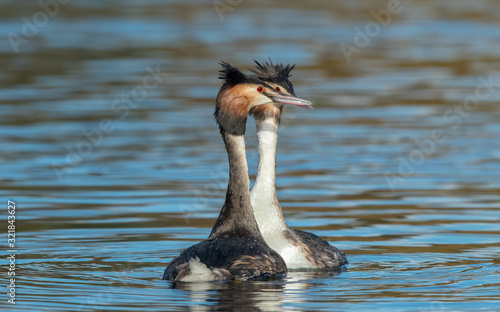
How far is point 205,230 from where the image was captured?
47.7 feet

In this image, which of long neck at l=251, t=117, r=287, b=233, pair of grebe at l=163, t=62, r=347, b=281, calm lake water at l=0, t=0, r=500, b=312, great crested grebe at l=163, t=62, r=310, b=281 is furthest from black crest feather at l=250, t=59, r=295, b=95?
calm lake water at l=0, t=0, r=500, b=312

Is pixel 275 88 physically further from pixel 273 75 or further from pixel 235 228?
pixel 235 228

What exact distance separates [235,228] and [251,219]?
216mm

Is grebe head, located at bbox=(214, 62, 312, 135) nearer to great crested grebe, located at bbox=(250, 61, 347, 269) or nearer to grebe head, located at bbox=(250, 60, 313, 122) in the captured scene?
grebe head, located at bbox=(250, 60, 313, 122)

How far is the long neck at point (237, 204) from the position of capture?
11.8 meters

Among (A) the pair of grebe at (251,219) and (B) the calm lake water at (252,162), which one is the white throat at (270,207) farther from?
(B) the calm lake water at (252,162)

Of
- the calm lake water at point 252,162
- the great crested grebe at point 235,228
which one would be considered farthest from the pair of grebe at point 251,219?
the calm lake water at point 252,162

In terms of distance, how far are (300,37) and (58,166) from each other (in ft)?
64.2

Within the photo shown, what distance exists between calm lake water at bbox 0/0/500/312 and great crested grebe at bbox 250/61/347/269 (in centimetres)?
27

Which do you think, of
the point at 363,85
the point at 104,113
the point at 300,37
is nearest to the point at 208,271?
the point at 104,113

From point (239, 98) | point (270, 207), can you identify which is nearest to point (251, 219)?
point (270, 207)

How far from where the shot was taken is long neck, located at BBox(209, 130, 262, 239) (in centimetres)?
1180

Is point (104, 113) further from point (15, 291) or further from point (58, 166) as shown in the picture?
point (15, 291)

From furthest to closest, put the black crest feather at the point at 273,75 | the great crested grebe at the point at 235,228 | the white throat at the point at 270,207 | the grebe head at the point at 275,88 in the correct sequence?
the black crest feather at the point at 273,75
the white throat at the point at 270,207
the grebe head at the point at 275,88
the great crested grebe at the point at 235,228
